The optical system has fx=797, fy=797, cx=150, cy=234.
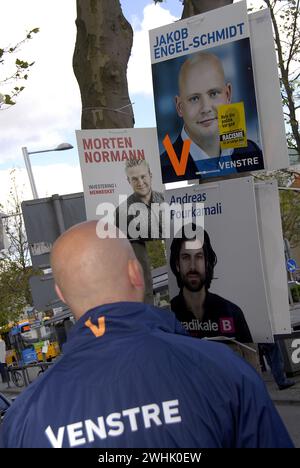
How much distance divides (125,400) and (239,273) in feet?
16.8

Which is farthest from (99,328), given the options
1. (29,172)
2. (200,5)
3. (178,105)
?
(29,172)

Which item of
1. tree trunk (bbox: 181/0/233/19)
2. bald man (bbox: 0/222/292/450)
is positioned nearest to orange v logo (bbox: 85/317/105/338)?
bald man (bbox: 0/222/292/450)

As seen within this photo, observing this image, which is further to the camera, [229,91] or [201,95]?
[201,95]

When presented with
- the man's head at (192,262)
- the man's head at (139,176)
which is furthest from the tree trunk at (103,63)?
the man's head at (192,262)

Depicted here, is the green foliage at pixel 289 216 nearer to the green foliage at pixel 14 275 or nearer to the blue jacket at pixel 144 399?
the green foliage at pixel 14 275

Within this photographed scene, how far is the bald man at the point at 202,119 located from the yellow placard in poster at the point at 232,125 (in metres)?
0.04

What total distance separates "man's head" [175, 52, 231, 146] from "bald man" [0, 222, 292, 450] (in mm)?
5063

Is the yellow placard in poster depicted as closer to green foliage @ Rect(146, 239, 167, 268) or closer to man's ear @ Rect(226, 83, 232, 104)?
man's ear @ Rect(226, 83, 232, 104)

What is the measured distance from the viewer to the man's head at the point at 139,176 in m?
7.22

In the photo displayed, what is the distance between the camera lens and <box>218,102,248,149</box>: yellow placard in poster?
271 inches

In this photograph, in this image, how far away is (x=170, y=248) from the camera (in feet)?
25.1

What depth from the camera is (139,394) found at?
2.02m

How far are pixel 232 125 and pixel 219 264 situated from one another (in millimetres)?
1252

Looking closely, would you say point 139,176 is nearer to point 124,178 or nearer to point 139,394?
point 124,178
